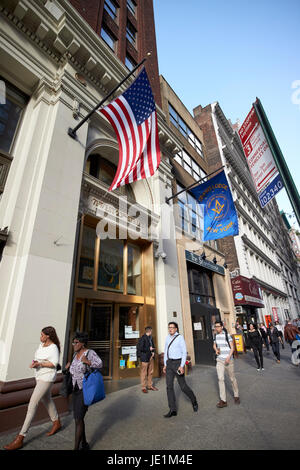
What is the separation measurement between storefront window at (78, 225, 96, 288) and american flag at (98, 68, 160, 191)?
6.59 ft

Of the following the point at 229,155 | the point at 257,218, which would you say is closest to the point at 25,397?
the point at 229,155

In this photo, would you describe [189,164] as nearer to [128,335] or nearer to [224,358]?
[128,335]

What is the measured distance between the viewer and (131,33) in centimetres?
1430

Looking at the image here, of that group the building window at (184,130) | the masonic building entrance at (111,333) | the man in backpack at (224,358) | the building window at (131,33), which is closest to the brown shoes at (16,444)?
the masonic building entrance at (111,333)

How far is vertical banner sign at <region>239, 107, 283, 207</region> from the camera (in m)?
4.09

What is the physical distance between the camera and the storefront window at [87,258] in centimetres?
731

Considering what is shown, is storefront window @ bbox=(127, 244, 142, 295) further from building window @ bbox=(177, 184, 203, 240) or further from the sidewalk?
building window @ bbox=(177, 184, 203, 240)

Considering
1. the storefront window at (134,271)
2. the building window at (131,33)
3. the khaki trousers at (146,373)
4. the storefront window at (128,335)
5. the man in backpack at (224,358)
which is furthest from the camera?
the building window at (131,33)

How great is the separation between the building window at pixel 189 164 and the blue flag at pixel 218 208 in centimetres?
566

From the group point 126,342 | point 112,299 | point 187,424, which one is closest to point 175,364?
point 187,424

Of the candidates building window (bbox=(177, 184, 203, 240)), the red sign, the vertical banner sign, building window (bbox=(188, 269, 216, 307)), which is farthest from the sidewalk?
the red sign

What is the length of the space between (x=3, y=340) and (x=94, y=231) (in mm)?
4251

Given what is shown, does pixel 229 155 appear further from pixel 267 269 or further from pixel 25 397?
pixel 25 397

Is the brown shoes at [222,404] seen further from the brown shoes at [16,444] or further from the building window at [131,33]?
the building window at [131,33]
